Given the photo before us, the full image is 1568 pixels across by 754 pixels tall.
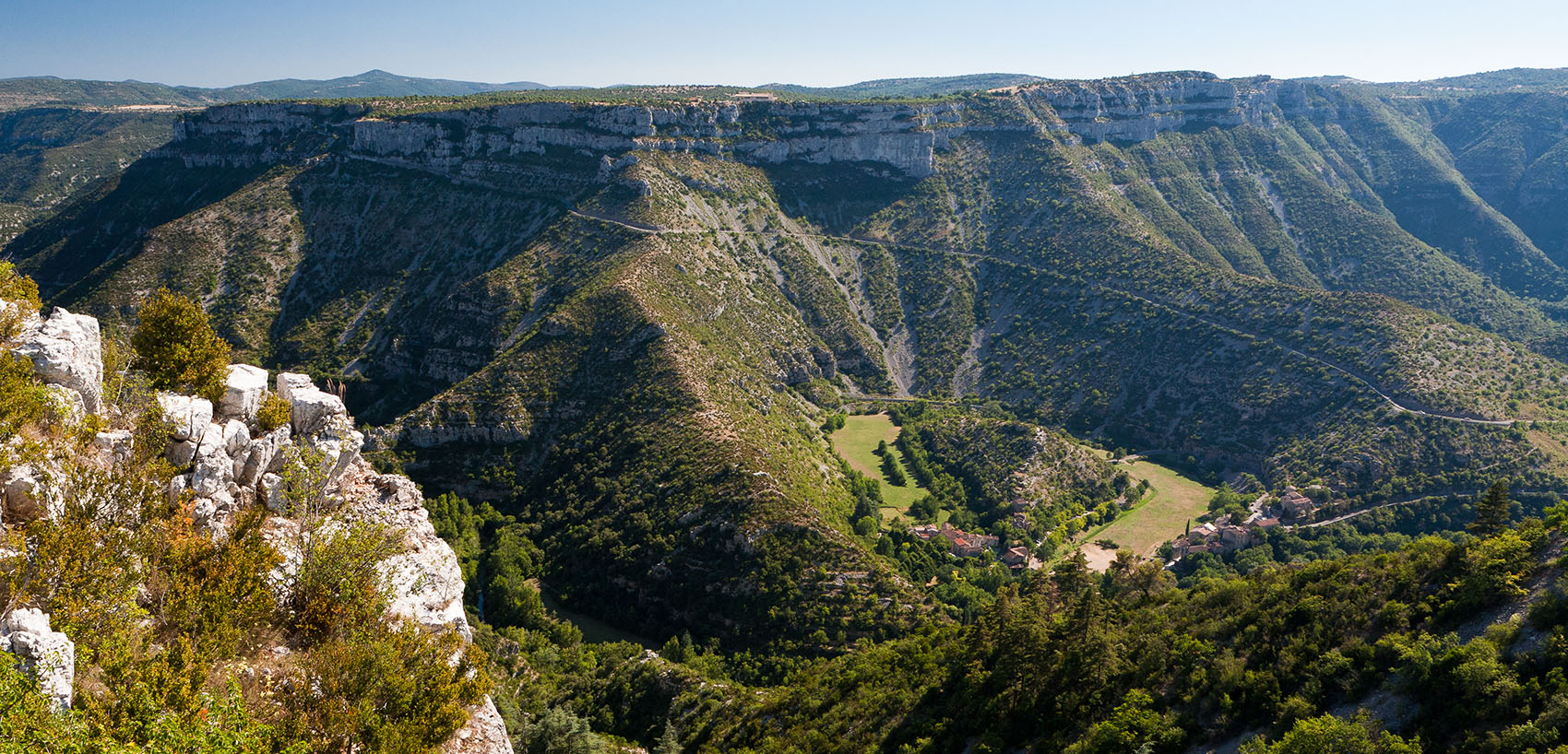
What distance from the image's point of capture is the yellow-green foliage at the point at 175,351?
37.0 metres

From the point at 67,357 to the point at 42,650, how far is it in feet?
49.8

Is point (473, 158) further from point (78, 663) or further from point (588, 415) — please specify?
point (78, 663)

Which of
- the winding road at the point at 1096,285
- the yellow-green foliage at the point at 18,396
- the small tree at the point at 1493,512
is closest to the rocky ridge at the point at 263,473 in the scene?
the yellow-green foliage at the point at 18,396

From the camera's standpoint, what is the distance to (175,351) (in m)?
37.1

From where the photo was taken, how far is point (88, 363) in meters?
32.1

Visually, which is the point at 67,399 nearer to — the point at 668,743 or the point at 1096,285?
the point at 668,743

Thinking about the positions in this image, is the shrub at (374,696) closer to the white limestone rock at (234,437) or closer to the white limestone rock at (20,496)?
the white limestone rock at (20,496)

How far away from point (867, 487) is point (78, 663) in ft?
339

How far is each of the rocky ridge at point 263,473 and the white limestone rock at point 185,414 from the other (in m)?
0.04

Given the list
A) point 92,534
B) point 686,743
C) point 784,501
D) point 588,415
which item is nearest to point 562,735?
point 686,743

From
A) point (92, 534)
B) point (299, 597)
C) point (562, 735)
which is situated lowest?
point (562, 735)

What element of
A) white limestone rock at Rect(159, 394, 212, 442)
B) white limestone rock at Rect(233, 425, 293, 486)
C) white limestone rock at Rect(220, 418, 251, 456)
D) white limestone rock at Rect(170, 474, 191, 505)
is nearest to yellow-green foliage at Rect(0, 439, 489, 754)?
white limestone rock at Rect(170, 474, 191, 505)

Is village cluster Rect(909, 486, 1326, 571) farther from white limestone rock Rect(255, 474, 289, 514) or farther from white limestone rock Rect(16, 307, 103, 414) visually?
white limestone rock Rect(16, 307, 103, 414)

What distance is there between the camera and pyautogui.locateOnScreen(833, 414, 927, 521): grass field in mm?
122750
